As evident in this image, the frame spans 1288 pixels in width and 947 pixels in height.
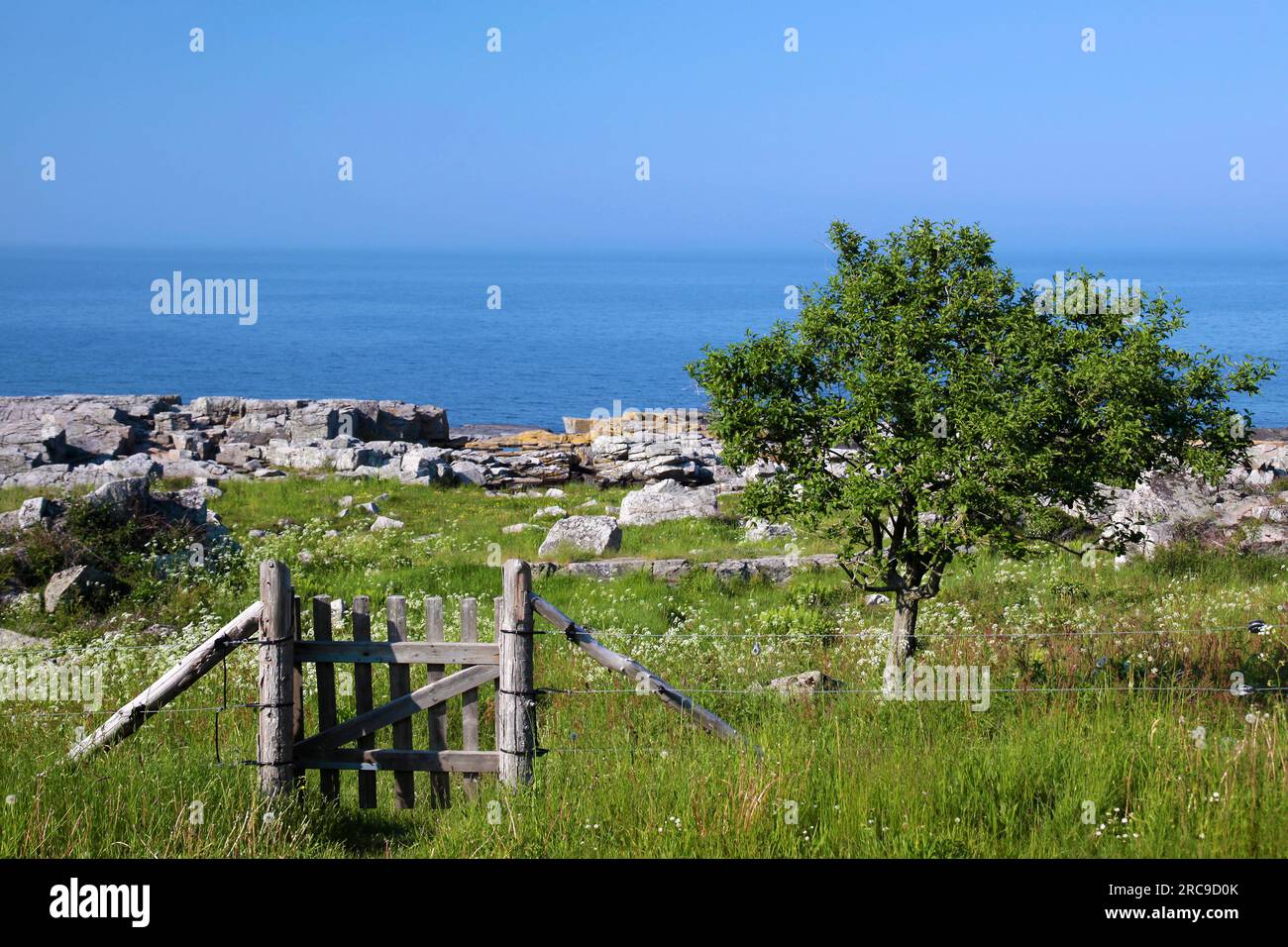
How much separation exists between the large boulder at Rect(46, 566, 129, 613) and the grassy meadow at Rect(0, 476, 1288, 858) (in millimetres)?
397

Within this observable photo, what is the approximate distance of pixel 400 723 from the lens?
9445 millimetres

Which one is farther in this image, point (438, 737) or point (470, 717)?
point (438, 737)

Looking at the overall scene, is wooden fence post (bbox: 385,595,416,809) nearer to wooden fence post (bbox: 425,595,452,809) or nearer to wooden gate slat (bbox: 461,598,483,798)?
wooden fence post (bbox: 425,595,452,809)

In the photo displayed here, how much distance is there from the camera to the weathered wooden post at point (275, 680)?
885 cm

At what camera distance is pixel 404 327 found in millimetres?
161875

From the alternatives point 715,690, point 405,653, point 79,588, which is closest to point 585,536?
point 79,588

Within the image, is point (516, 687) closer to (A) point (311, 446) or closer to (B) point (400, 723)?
(B) point (400, 723)

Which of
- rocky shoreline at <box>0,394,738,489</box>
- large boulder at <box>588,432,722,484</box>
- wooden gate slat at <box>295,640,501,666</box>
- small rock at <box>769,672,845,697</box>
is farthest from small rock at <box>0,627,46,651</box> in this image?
large boulder at <box>588,432,722,484</box>

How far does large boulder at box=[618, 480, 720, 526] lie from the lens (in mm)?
28797

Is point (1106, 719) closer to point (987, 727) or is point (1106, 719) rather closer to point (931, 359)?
point (987, 727)

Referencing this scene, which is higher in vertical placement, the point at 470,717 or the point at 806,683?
the point at 470,717

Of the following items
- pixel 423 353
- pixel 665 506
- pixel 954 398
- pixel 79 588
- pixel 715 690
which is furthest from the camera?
pixel 423 353

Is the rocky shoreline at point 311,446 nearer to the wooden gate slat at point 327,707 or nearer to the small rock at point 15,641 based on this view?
the small rock at point 15,641

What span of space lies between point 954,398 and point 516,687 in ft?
17.1
